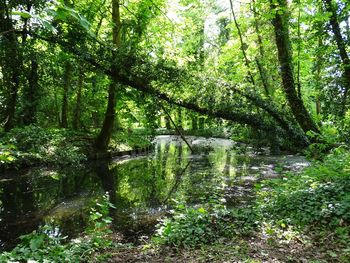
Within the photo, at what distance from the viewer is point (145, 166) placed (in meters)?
14.5

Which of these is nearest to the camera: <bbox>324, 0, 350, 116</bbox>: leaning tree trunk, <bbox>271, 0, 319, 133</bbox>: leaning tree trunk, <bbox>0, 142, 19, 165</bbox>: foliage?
<bbox>0, 142, 19, 165</bbox>: foliage

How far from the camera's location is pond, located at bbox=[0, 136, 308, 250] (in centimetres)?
669

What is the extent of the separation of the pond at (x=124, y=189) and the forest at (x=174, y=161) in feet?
0.18

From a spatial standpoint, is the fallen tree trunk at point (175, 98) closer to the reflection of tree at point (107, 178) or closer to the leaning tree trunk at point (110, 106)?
the reflection of tree at point (107, 178)

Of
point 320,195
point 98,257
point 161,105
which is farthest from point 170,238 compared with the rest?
point 161,105

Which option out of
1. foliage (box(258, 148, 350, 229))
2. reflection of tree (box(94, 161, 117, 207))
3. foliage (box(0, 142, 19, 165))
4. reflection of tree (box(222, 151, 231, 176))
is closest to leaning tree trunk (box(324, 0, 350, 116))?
foliage (box(258, 148, 350, 229))

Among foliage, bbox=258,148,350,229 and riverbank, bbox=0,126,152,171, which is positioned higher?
riverbank, bbox=0,126,152,171

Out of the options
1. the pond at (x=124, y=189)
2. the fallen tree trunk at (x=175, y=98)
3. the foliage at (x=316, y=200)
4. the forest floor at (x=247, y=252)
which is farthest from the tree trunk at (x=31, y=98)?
the foliage at (x=316, y=200)

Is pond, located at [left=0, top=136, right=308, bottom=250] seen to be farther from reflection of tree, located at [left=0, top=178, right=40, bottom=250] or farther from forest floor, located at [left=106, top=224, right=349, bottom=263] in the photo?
forest floor, located at [left=106, top=224, right=349, bottom=263]

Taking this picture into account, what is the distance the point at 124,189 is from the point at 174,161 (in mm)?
6240

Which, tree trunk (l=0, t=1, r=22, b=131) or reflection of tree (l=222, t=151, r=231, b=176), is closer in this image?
tree trunk (l=0, t=1, r=22, b=131)

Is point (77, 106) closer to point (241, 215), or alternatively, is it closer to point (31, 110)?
point (31, 110)

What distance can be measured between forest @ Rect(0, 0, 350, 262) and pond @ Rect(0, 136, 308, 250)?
0.06 meters

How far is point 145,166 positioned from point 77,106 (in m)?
6.57
